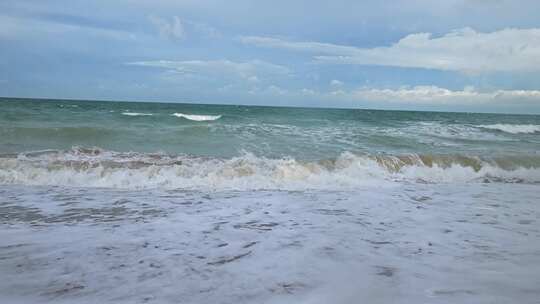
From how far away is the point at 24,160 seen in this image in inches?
352

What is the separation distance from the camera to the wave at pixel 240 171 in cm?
770

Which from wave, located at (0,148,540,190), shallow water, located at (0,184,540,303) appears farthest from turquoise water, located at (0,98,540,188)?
shallow water, located at (0,184,540,303)

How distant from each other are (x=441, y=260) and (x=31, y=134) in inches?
597

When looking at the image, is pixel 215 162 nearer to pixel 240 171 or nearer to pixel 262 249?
pixel 240 171

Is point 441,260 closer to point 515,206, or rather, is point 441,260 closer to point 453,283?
point 453,283

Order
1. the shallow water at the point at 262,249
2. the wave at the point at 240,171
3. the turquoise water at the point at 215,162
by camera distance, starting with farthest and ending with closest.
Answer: the turquoise water at the point at 215,162
the wave at the point at 240,171
the shallow water at the point at 262,249

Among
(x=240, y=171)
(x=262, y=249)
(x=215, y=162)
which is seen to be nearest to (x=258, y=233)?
(x=262, y=249)

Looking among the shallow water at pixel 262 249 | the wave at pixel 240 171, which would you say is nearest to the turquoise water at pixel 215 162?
the wave at pixel 240 171

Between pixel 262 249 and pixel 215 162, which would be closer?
pixel 262 249

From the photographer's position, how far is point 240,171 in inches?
339

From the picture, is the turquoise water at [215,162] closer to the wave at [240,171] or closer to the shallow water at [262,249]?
the wave at [240,171]

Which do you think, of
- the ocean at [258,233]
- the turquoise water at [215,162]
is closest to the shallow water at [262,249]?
the ocean at [258,233]

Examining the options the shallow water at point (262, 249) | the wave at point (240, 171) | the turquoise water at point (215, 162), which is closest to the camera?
the shallow water at point (262, 249)

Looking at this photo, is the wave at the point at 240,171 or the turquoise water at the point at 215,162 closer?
the wave at the point at 240,171
